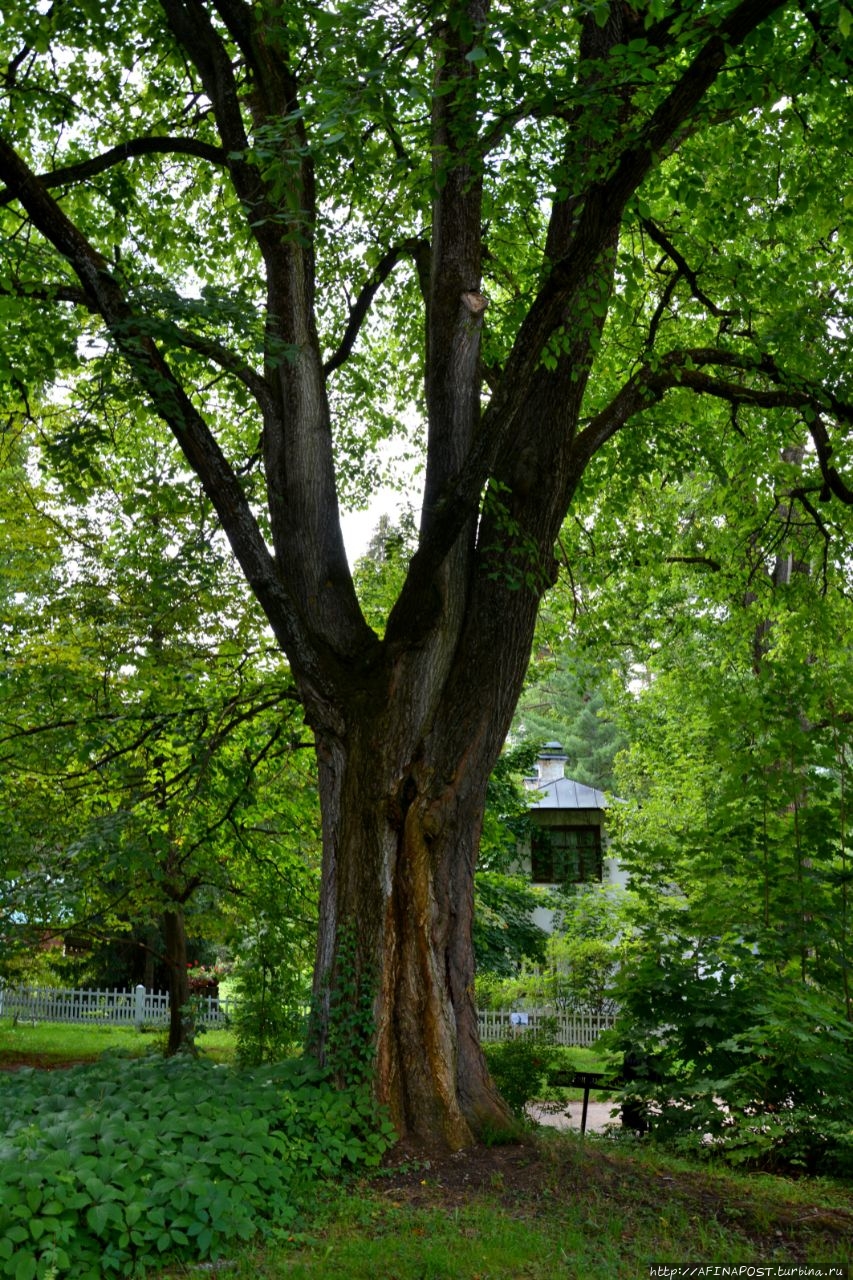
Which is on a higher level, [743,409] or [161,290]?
[743,409]

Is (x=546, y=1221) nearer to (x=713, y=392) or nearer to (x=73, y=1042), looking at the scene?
(x=713, y=392)

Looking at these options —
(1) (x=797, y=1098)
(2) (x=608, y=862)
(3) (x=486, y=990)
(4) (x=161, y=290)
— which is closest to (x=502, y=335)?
(4) (x=161, y=290)

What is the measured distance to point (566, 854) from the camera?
2948cm

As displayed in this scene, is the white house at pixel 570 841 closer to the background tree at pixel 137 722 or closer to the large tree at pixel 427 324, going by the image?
the background tree at pixel 137 722

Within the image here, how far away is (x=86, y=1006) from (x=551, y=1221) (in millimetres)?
19411

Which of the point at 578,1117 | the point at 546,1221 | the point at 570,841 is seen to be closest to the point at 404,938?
the point at 546,1221

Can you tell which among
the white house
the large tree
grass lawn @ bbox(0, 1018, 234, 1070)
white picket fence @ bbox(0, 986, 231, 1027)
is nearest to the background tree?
the large tree

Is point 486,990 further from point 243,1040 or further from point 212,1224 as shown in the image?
point 212,1224

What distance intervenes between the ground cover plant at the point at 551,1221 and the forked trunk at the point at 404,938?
424mm

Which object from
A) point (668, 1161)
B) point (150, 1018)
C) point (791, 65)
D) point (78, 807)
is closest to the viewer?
point (791, 65)

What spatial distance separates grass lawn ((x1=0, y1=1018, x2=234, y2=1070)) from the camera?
52.4 ft

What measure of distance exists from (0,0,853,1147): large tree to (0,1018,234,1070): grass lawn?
8.75 m

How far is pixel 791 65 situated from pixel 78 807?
925cm

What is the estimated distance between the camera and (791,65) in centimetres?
550
